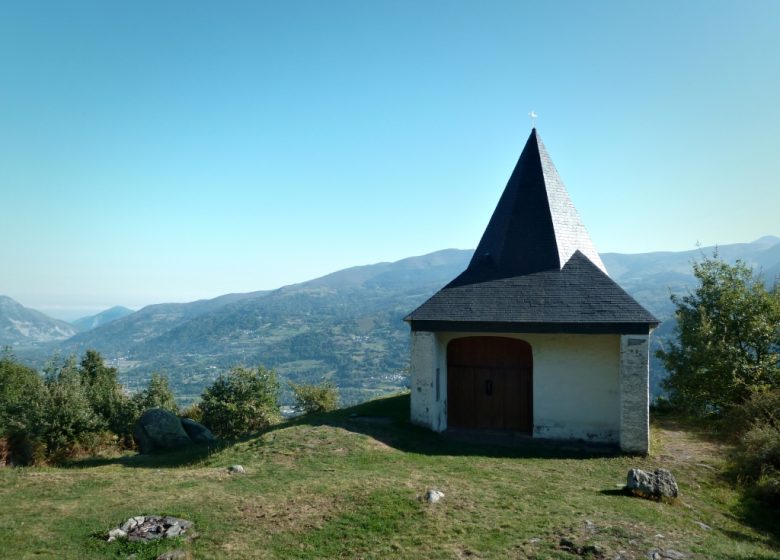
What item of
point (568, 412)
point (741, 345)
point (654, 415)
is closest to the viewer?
point (568, 412)

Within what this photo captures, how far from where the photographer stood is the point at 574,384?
1725cm

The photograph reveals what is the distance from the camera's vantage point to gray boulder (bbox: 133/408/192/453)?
815 inches

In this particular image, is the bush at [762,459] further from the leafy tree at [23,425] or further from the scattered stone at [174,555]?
the leafy tree at [23,425]

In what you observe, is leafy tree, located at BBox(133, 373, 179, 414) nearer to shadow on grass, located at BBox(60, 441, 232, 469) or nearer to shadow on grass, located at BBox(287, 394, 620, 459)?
shadow on grass, located at BBox(60, 441, 232, 469)

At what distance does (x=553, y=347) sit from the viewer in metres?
17.4

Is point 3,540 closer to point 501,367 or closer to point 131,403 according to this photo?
point 501,367

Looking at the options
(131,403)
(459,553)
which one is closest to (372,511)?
(459,553)

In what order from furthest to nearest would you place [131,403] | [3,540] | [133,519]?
[131,403] < [133,519] < [3,540]

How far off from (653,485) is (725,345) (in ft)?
39.7

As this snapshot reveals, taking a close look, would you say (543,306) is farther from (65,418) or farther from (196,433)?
(65,418)

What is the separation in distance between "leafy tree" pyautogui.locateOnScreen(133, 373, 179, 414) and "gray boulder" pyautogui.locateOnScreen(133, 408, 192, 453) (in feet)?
21.9

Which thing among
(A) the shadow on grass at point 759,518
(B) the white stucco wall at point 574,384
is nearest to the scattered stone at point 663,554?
(A) the shadow on grass at point 759,518

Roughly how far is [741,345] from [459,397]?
1227cm

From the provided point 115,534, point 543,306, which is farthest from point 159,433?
point 543,306
